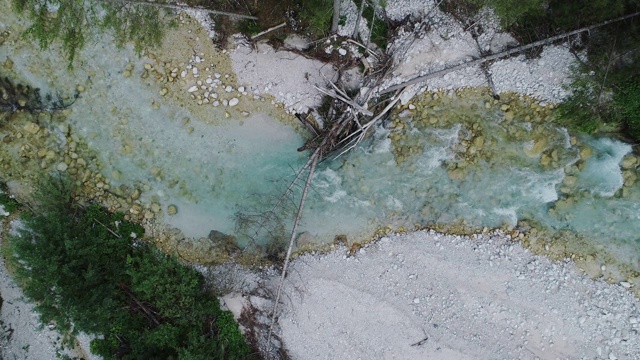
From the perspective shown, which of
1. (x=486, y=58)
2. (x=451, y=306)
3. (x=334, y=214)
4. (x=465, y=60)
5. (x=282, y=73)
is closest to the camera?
(x=486, y=58)

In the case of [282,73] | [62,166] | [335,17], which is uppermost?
[335,17]

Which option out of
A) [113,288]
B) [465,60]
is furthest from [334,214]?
[113,288]

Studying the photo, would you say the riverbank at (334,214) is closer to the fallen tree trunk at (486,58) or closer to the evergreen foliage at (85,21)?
the fallen tree trunk at (486,58)

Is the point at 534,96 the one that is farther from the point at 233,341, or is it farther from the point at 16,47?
the point at 16,47

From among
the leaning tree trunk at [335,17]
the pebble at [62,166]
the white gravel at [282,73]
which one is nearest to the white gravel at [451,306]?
the white gravel at [282,73]

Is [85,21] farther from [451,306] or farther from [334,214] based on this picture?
[451,306]

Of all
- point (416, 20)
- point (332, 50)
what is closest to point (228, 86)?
point (332, 50)

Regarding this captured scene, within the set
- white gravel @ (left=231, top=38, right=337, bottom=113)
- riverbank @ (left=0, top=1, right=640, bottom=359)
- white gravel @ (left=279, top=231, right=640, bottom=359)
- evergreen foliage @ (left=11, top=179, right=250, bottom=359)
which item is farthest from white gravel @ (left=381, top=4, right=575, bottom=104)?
evergreen foliage @ (left=11, top=179, right=250, bottom=359)
